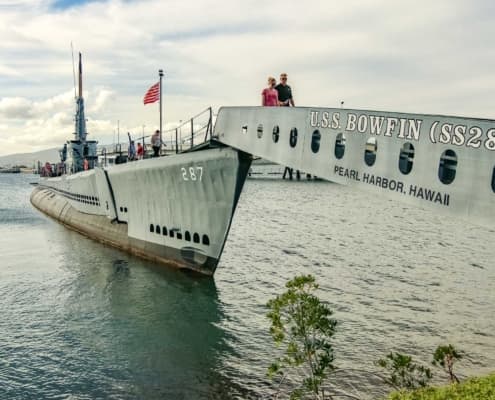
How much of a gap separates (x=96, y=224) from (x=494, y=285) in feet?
81.2

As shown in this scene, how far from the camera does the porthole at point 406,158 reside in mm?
11445

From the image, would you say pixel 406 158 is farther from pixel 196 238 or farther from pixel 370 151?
pixel 196 238

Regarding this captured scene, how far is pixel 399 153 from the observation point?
457 inches

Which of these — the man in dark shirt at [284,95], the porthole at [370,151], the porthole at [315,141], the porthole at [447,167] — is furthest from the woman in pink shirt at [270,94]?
the porthole at [447,167]

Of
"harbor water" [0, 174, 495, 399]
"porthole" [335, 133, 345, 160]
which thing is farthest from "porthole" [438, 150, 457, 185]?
"porthole" [335, 133, 345, 160]

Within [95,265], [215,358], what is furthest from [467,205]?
[95,265]

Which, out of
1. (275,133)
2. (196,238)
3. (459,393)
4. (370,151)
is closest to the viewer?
(459,393)

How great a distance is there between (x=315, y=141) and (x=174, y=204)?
10883 millimetres

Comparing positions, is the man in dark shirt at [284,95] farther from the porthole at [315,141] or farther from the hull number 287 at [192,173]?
the hull number 287 at [192,173]

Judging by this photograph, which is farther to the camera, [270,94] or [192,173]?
[192,173]

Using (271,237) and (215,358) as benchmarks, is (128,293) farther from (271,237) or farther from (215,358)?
(271,237)

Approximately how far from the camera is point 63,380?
1297 cm

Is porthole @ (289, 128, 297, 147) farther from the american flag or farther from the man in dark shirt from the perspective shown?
the american flag

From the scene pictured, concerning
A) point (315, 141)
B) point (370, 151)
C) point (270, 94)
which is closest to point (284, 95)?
point (270, 94)
